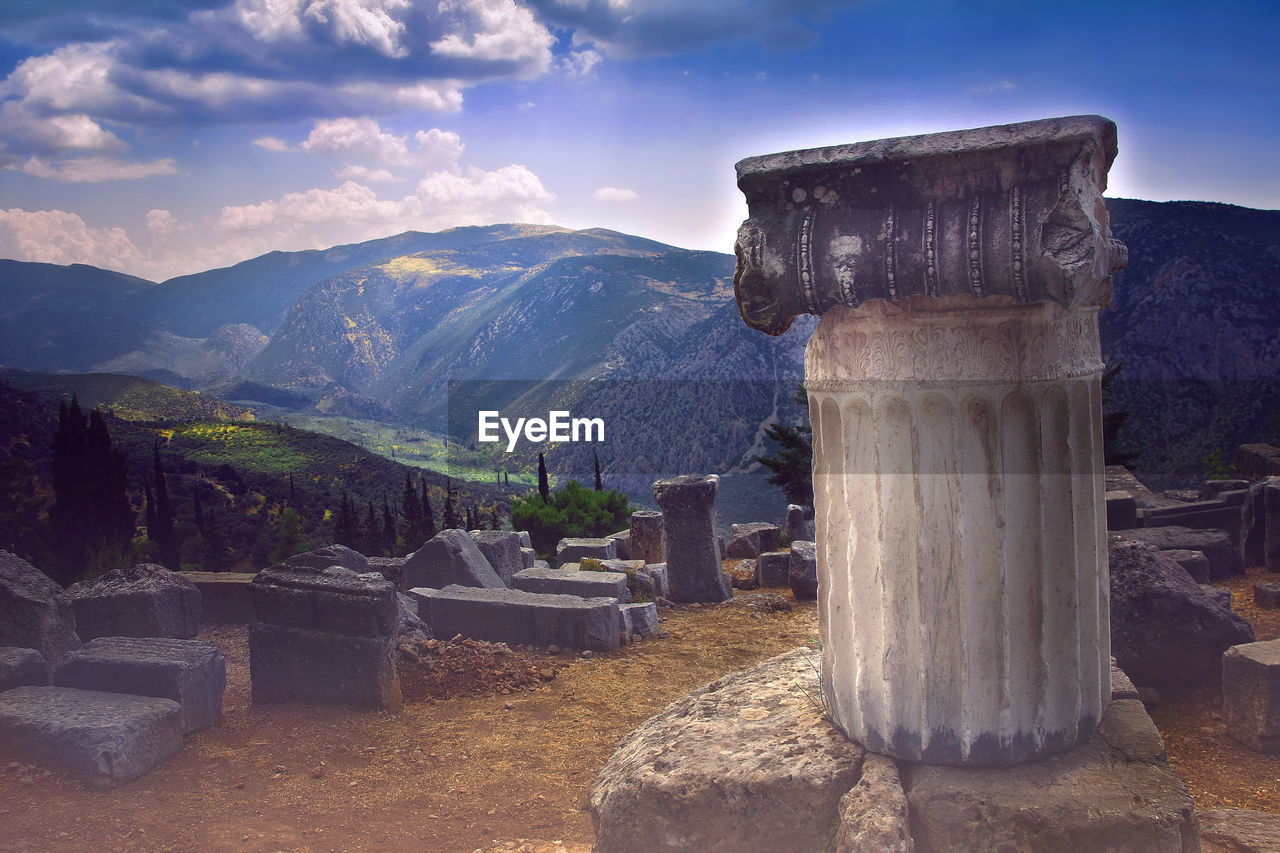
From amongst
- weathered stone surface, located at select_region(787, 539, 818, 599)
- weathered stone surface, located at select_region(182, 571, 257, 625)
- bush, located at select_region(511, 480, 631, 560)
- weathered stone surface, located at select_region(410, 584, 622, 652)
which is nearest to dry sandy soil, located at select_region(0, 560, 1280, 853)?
weathered stone surface, located at select_region(410, 584, 622, 652)

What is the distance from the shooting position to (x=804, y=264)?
2.78m

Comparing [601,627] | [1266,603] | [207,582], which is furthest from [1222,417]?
[207,582]

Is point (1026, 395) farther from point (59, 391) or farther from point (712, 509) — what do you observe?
point (59, 391)

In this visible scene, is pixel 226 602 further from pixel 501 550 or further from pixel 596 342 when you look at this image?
pixel 596 342

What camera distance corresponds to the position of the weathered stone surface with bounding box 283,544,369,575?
8600 millimetres

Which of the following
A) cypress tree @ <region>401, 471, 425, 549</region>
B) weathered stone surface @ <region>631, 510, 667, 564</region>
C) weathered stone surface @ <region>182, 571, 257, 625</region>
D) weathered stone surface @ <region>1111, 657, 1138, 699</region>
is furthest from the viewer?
cypress tree @ <region>401, 471, 425, 549</region>

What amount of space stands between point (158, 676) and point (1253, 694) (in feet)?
23.1

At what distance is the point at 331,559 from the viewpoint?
9.02 meters

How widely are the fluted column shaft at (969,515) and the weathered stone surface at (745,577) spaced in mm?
9118

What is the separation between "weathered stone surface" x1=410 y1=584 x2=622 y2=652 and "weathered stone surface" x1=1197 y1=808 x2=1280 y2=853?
562 centimetres

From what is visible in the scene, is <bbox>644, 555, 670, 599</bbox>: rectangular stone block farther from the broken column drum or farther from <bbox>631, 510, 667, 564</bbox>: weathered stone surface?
the broken column drum

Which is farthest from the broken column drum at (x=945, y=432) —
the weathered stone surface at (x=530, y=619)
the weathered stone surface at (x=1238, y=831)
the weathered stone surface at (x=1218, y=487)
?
the weathered stone surface at (x=1218, y=487)

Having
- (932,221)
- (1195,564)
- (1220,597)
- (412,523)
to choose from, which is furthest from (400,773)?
(412,523)

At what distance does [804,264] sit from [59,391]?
41.2 metres
